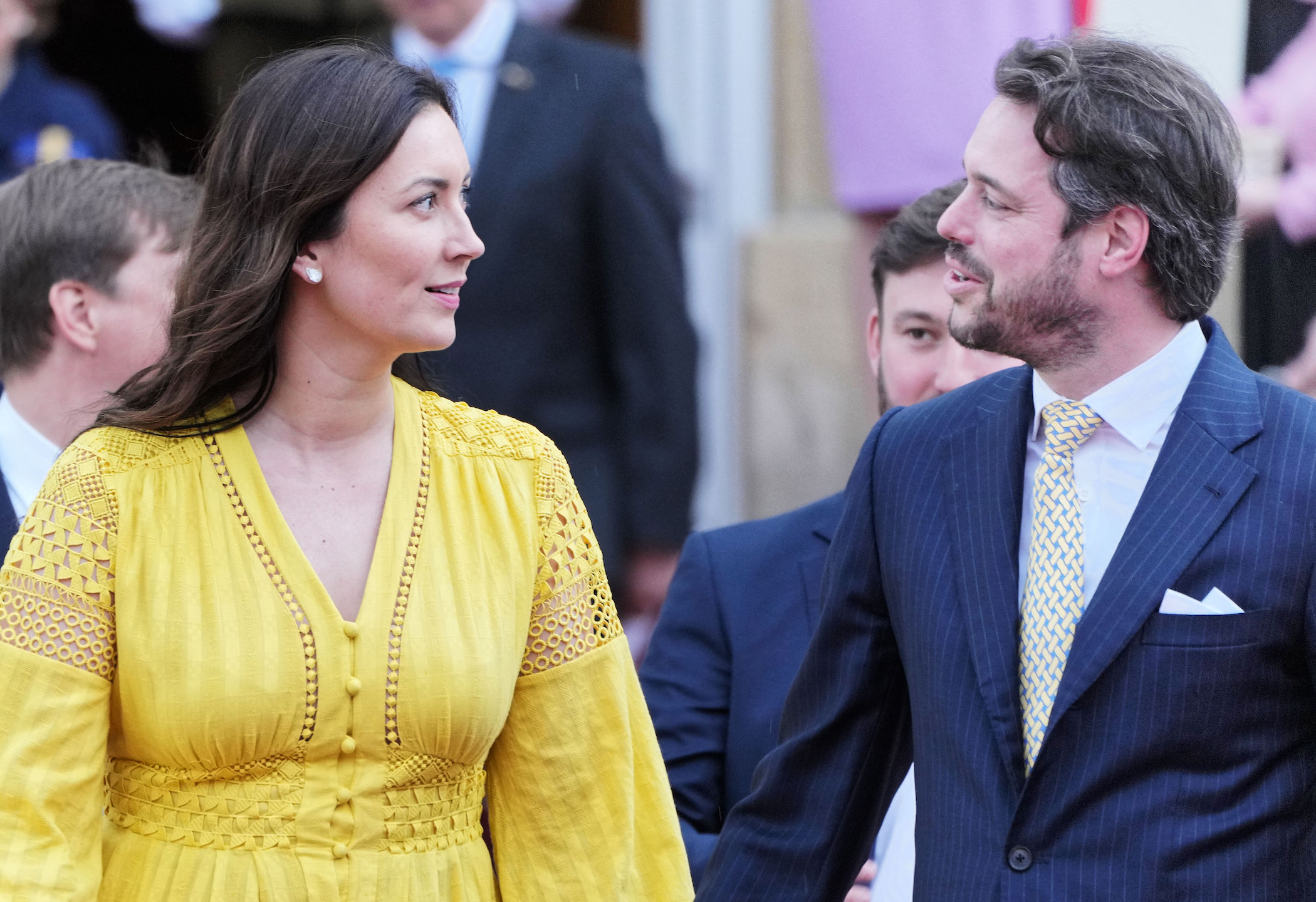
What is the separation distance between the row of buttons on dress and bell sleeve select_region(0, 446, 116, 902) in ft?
1.01

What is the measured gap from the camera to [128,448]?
2.53m

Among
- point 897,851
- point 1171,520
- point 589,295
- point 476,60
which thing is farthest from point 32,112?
point 1171,520

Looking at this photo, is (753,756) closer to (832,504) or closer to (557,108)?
(832,504)

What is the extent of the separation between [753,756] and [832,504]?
496mm

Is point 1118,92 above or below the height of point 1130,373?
above

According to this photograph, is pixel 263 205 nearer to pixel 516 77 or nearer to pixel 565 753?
pixel 565 753

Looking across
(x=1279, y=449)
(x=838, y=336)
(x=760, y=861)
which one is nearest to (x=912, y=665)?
(x=760, y=861)

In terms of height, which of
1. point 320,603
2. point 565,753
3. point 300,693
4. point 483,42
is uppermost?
point 483,42

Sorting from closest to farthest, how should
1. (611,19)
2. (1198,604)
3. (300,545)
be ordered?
(1198,604) < (300,545) < (611,19)

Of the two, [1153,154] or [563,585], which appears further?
[563,585]

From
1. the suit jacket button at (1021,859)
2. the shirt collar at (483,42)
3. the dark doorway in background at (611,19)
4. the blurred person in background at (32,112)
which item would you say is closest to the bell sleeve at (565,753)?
the suit jacket button at (1021,859)

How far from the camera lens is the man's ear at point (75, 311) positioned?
10.8 feet

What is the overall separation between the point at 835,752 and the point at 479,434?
0.71 metres

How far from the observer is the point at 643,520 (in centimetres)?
487
